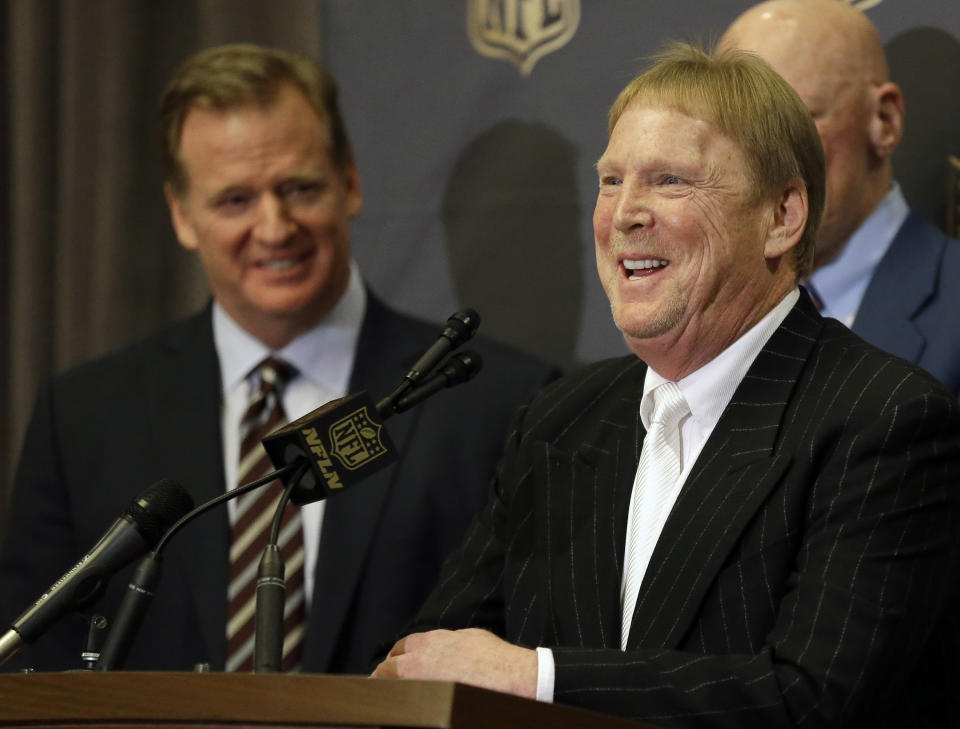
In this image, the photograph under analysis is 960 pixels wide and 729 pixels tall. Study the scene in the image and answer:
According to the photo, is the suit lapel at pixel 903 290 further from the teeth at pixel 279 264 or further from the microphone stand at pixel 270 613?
the microphone stand at pixel 270 613

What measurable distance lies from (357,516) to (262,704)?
5.83 feet

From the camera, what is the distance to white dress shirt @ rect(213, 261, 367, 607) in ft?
12.0

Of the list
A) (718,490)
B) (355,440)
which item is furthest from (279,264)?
(718,490)

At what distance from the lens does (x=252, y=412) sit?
3631 millimetres

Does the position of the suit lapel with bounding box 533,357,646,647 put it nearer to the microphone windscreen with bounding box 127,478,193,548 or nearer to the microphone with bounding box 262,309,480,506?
the microphone with bounding box 262,309,480,506

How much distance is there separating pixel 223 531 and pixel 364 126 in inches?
50.7

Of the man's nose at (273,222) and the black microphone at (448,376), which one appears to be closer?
the black microphone at (448,376)

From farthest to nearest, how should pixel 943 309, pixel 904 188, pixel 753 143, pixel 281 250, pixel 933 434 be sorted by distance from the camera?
pixel 281 250 < pixel 904 188 < pixel 943 309 < pixel 753 143 < pixel 933 434

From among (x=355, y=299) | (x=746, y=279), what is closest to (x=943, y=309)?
(x=746, y=279)

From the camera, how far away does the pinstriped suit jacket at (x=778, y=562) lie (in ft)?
6.68

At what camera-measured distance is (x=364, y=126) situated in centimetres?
417

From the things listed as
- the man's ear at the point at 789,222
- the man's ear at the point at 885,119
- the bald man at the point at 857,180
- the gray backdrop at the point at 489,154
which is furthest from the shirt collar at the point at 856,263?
the man's ear at the point at 789,222

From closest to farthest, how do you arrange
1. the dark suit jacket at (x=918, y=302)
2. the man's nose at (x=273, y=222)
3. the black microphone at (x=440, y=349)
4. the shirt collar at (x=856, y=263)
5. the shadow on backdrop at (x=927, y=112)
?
the black microphone at (x=440, y=349) → the dark suit jacket at (x=918, y=302) → the shirt collar at (x=856, y=263) → the shadow on backdrop at (x=927, y=112) → the man's nose at (x=273, y=222)

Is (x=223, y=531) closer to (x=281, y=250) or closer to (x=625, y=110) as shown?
(x=281, y=250)
